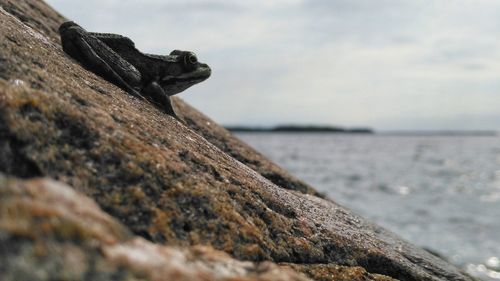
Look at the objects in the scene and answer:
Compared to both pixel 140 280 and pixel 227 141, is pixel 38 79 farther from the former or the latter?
pixel 227 141

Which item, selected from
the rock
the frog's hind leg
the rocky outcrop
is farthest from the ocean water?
the rock

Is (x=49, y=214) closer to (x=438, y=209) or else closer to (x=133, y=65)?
(x=133, y=65)

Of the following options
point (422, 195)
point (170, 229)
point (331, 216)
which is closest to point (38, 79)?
point (170, 229)

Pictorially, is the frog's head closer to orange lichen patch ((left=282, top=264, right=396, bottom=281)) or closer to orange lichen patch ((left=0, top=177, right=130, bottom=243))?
orange lichen patch ((left=282, top=264, right=396, bottom=281))

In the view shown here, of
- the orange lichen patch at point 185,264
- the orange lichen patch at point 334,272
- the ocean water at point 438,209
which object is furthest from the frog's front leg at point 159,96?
the ocean water at point 438,209

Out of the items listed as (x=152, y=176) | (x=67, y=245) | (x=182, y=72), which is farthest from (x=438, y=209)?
(x=67, y=245)
